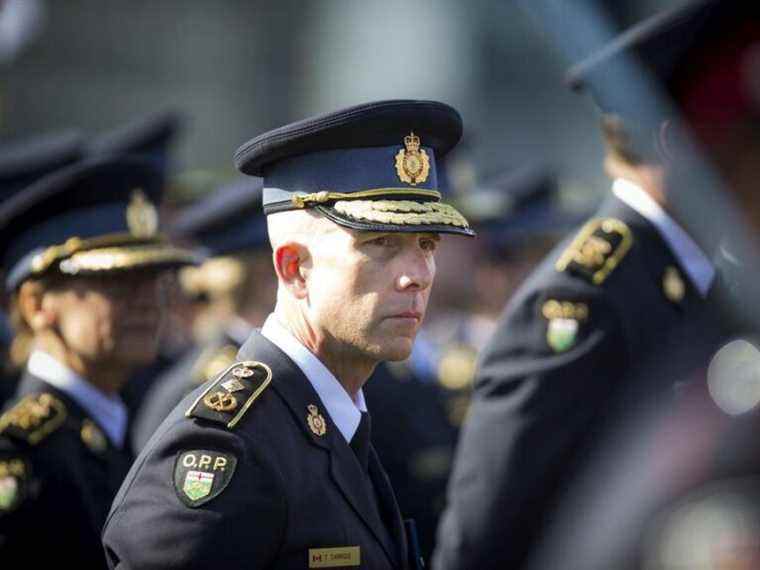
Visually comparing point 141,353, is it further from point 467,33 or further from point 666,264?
point 467,33

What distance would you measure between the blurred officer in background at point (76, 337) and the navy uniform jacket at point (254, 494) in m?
1.19

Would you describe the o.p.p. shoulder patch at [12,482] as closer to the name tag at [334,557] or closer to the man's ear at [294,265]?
the man's ear at [294,265]

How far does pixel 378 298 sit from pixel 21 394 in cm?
195

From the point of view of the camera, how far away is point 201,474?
307 centimetres

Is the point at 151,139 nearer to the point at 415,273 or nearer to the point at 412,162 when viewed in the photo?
the point at 412,162

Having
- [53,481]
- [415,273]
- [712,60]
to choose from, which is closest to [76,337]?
[53,481]

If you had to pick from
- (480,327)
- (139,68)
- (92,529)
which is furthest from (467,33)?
(92,529)

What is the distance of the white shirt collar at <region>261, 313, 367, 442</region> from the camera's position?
11.3 ft

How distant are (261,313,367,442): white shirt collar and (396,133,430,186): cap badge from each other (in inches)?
17.5

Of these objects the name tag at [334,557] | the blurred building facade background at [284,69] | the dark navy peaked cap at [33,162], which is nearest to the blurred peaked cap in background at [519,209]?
the dark navy peaked cap at [33,162]

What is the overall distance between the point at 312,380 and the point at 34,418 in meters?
1.45

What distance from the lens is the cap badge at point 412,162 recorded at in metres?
3.50

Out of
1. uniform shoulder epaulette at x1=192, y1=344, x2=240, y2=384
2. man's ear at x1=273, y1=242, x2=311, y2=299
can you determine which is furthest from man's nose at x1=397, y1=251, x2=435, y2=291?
uniform shoulder epaulette at x1=192, y1=344, x2=240, y2=384

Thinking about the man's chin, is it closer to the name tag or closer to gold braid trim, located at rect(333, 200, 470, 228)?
gold braid trim, located at rect(333, 200, 470, 228)
